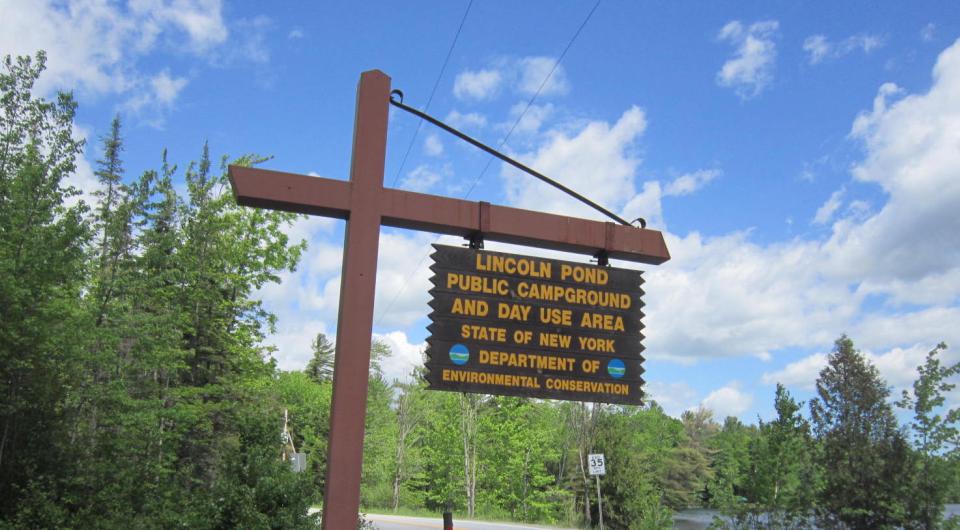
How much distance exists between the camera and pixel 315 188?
6891 millimetres

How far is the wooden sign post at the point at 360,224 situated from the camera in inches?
255

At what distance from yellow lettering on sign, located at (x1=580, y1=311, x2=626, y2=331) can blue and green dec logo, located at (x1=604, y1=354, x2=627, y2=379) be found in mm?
346

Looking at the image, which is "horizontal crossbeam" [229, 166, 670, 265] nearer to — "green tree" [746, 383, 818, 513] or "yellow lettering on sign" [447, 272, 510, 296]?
"yellow lettering on sign" [447, 272, 510, 296]

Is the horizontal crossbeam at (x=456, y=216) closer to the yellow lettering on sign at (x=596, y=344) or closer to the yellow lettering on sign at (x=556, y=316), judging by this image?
the yellow lettering on sign at (x=556, y=316)

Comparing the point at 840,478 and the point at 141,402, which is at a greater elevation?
the point at 141,402

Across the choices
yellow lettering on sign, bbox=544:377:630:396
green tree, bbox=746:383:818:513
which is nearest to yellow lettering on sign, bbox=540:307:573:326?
yellow lettering on sign, bbox=544:377:630:396

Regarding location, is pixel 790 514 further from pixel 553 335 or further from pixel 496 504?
pixel 496 504

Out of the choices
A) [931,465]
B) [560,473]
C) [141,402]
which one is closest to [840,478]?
[931,465]

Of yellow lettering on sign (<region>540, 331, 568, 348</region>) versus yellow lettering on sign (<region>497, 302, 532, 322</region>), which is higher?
yellow lettering on sign (<region>497, 302, 532, 322</region>)

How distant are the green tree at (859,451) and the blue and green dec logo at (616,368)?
46.1ft

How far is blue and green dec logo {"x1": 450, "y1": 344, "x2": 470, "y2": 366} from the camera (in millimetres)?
6898

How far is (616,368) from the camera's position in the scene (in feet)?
24.7

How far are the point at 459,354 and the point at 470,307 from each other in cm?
47

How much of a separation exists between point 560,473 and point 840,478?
34.6 m
